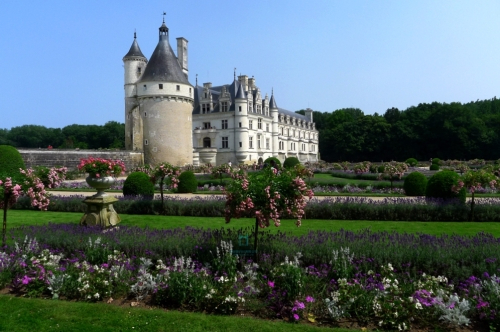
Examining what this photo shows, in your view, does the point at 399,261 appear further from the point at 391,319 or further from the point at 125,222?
the point at 125,222

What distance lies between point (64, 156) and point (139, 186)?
62.8ft

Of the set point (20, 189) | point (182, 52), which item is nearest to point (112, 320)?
point (20, 189)

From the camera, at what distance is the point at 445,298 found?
14.9ft

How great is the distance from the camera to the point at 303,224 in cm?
1024

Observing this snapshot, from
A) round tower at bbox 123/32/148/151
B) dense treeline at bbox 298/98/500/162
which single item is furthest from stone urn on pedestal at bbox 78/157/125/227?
dense treeline at bbox 298/98/500/162

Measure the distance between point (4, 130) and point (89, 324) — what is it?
84.5 meters

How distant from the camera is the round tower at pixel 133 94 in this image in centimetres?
3484

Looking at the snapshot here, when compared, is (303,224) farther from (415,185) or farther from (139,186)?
(415,185)

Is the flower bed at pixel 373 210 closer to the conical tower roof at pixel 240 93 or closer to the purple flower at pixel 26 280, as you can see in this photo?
the purple flower at pixel 26 280

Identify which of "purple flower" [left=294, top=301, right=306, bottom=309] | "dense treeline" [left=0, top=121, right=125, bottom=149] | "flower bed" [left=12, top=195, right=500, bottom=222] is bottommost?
"purple flower" [left=294, top=301, right=306, bottom=309]

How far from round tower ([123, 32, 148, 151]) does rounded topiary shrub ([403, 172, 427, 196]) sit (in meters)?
24.6

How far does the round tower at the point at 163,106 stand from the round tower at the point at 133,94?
2.96 ft

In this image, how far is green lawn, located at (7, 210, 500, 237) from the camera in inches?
370

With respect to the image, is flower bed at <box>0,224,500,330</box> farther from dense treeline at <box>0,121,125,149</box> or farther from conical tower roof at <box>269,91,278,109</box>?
dense treeline at <box>0,121,125,149</box>
